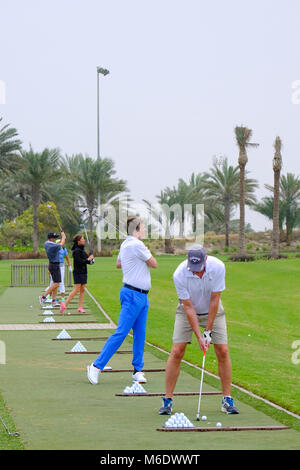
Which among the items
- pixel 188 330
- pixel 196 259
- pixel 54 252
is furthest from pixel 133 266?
pixel 54 252

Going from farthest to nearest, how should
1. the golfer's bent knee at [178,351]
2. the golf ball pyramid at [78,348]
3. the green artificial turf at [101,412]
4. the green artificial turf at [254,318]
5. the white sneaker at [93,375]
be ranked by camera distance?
the golf ball pyramid at [78,348]
the green artificial turf at [254,318]
the white sneaker at [93,375]
the golfer's bent knee at [178,351]
the green artificial turf at [101,412]

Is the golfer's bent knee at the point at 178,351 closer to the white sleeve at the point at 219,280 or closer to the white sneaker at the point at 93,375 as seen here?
the white sleeve at the point at 219,280

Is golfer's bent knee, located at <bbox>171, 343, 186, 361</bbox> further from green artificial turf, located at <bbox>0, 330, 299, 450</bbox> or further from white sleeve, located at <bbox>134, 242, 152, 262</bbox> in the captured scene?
white sleeve, located at <bbox>134, 242, 152, 262</bbox>

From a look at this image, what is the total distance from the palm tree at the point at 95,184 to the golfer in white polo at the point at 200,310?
58.7 meters

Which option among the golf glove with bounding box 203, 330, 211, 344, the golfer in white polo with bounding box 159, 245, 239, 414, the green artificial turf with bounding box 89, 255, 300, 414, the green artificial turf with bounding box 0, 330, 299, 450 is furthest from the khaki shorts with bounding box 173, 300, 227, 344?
the green artificial turf with bounding box 89, 255, 300, 414

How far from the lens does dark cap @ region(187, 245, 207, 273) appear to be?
757cm

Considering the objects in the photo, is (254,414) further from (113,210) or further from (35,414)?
(113,210)

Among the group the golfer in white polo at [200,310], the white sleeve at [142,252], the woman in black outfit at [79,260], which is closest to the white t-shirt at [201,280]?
the golfer in white polo at [200,310]

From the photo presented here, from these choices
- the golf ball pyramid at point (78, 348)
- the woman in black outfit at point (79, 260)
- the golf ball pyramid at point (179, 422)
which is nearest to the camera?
the golf ball pyramid at point (179, 422)

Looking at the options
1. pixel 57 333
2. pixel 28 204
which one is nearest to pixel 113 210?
pixel 28 204

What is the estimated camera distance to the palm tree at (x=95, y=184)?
2665 inches

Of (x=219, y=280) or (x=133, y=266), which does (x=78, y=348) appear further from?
(x=219, y=280)

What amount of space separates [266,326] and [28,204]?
6288 cm

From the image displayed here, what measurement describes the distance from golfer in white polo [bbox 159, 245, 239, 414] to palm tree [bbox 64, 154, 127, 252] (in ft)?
193
